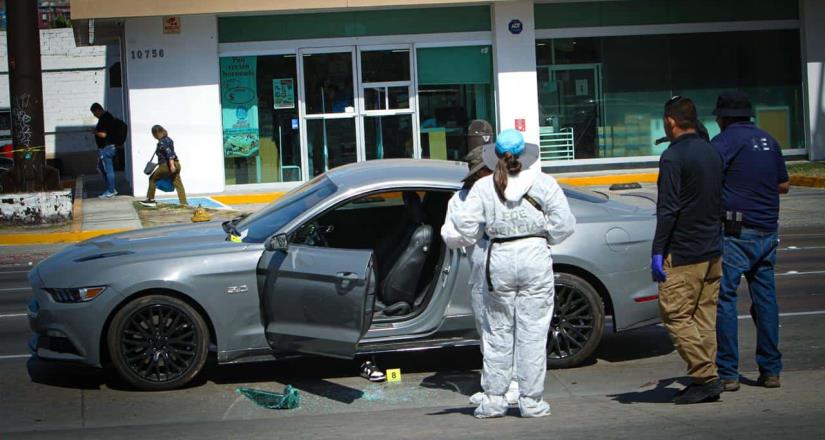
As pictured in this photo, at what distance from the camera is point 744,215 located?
6.99m

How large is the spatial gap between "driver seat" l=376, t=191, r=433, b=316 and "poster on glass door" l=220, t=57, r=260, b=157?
16.2 m

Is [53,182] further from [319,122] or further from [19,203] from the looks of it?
[319,122]

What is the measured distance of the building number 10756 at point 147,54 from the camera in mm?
23297

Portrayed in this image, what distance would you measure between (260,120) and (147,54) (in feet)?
9.05

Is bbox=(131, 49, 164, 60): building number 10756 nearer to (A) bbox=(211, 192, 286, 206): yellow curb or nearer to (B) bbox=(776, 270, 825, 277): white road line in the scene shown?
(A) bbox=(211, 192, 286, 206): yellow curb

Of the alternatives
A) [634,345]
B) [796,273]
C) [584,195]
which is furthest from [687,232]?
[796,273]

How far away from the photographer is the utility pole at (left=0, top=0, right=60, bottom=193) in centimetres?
A: 1912

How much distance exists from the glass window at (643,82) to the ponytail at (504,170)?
1878 centimetres

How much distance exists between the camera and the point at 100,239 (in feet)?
28.5

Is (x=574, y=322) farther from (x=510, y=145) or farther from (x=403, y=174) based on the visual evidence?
(x=510, y=145)

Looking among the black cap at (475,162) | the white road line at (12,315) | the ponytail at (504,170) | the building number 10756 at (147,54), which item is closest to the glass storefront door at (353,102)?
the building number 10756 at (147,54)

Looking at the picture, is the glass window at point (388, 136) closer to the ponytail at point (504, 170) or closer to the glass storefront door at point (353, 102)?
the glass storefront door at point (353, 102)

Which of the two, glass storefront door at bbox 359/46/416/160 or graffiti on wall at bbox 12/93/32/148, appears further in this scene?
glass storefront door at bbox 359/46/416/160

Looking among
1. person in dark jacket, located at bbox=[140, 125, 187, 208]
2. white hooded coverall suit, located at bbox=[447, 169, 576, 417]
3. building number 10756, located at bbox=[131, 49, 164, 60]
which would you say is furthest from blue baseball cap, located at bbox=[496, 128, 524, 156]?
building number 10756, located at bbox=[131, 49, 164, 60]
